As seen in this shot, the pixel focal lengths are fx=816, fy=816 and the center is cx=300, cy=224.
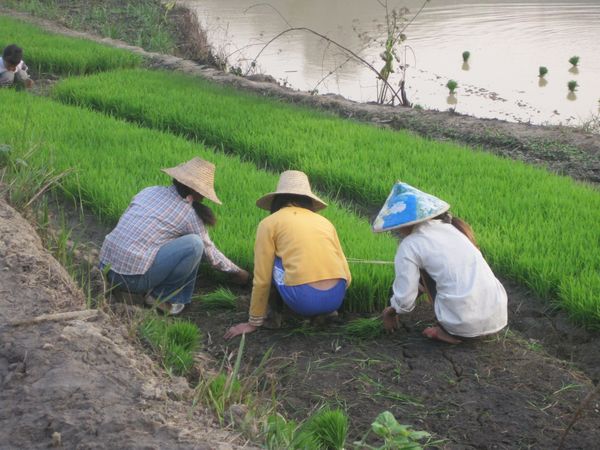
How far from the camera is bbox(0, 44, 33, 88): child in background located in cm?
802

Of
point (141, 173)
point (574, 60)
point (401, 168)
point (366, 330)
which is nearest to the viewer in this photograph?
point (366, 330)

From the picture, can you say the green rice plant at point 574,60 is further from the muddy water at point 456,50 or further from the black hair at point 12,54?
the black hair at point 12,54

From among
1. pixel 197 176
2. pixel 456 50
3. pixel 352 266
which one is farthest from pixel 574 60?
pixel 197 176

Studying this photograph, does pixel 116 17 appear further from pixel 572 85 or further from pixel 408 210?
pixel 408 210

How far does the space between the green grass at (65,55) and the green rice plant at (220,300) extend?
593 cm

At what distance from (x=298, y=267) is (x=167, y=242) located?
737 mm

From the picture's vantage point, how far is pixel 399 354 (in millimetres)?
3740

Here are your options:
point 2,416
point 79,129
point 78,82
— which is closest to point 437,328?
point 2,416

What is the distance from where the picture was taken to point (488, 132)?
7.68 meters

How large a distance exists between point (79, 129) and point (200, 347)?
348 cm

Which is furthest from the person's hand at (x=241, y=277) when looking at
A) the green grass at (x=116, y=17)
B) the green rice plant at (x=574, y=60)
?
the green grass at (x=116, y=17)

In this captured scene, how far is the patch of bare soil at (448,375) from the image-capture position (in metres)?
3.19

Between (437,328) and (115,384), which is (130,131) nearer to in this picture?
(437,328)

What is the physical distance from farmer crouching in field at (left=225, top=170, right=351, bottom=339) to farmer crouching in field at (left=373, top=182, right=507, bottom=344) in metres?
0.30
